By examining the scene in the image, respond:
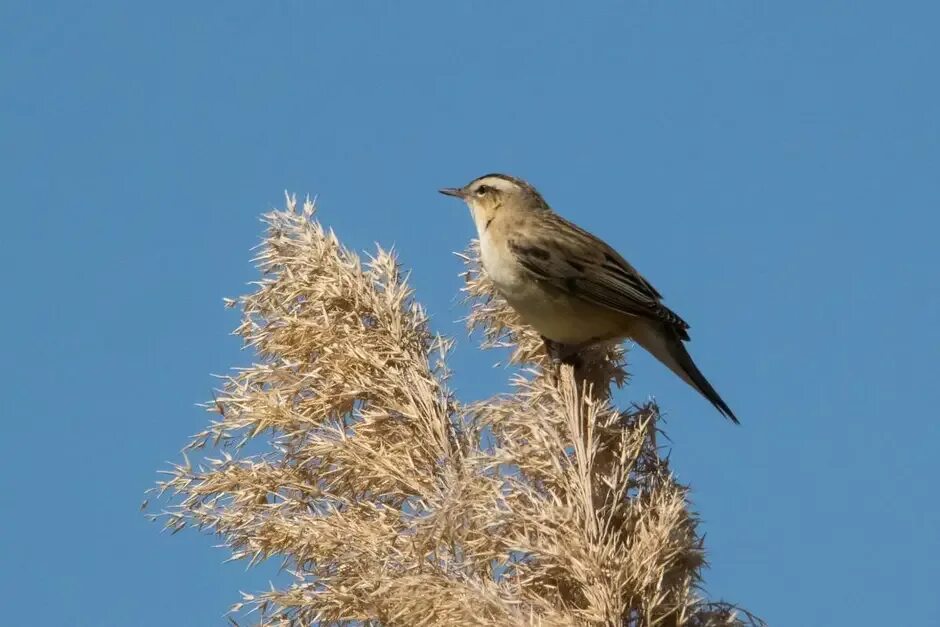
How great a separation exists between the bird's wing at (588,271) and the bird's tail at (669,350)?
52 millimetres

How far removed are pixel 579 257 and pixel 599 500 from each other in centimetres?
256

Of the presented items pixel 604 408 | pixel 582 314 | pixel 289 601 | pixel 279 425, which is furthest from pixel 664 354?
pixel 289 601

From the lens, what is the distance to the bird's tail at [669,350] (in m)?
4.98

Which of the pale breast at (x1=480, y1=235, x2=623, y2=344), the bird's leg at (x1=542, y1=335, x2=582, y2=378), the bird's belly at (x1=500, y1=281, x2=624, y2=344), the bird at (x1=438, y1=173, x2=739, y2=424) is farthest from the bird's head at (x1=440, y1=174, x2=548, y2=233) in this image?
the bird's leg at (x1=542, y1=335, x2=582, y2=378)

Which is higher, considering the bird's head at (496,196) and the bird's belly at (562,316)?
the bird's head at (496,196)

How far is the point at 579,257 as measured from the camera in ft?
17.4

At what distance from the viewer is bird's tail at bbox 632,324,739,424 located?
4.98 m

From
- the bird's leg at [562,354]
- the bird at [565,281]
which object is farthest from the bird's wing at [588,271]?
the bird's leg at [562,354]

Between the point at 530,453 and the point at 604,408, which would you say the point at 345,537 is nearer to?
the point at 530,453

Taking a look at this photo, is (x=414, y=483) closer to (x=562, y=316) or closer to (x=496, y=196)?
(x=562, y=316)

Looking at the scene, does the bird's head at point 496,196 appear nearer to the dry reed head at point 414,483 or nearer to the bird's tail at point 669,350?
the bird's tail at point 669,350

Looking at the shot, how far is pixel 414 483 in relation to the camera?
2877 mm

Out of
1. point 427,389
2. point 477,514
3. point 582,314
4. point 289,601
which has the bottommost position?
point 289,601

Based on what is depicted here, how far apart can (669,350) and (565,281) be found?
51 cm
